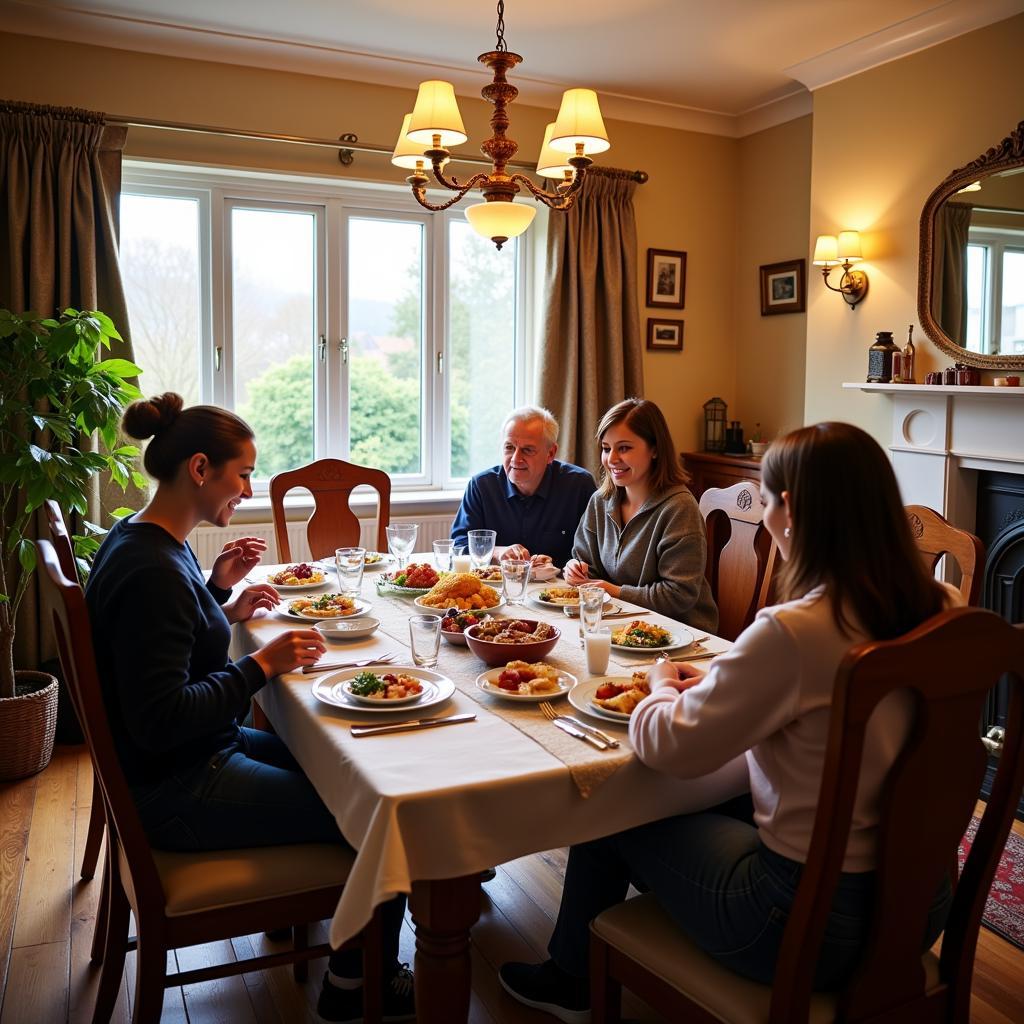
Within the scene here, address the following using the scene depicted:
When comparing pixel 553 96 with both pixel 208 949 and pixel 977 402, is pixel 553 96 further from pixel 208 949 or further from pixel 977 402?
pixel 208 949

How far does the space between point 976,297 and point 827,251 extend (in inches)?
27.0

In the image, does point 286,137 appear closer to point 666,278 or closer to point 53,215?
point 53,215

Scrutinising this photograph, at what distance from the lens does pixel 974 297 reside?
3.46 meters

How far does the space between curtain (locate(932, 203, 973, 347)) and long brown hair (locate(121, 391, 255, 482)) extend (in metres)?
2.79

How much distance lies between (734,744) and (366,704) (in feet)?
2.07

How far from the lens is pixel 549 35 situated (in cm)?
384

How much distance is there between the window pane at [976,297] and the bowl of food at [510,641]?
230 centimetres

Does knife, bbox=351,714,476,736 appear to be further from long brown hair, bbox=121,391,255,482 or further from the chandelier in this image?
the chandelier

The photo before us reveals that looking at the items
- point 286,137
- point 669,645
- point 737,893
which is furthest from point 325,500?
point 737,893

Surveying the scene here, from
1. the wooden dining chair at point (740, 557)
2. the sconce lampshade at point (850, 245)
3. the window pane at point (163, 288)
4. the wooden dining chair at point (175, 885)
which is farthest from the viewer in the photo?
the window pane at point (163, 288)

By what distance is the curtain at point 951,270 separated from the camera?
138 inches

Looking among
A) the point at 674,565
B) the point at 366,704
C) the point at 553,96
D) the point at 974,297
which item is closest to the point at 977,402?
the point at 974,297

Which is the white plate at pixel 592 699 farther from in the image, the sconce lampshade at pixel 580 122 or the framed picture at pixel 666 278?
the framed picture at pixel 666 278

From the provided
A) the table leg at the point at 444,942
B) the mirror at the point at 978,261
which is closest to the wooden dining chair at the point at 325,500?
the table leg at the point at 444,942
